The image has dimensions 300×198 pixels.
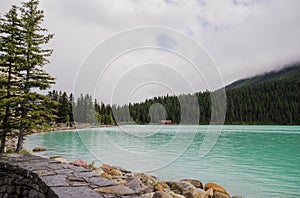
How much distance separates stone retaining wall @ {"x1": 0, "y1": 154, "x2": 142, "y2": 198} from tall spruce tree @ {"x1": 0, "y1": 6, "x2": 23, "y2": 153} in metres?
3.45

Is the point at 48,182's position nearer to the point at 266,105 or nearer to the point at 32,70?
the point at 32,70

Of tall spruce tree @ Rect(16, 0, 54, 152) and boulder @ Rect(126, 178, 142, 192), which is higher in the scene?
tall spruce tree @ Rect(16, 0, 54, 152)

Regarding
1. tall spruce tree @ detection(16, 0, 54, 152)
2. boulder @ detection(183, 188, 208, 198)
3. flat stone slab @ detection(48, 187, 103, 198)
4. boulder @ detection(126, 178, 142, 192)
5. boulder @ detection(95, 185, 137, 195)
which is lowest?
boulder @ detection(183, 188, 208, 198)

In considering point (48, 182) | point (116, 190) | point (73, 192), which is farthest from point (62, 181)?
point (116, 190)

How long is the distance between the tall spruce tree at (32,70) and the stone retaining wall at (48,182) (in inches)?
129

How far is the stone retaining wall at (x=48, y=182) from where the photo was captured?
93.7 inches

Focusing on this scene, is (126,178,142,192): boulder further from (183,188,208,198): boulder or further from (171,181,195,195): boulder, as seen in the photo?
(183,188,208,198): boulder

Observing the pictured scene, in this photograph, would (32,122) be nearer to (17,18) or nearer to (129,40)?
(17,18)

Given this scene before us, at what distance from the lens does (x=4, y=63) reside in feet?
22.5

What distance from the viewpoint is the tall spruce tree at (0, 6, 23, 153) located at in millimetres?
6832

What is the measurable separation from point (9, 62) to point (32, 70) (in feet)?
2.36

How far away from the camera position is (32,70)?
23.7 feet

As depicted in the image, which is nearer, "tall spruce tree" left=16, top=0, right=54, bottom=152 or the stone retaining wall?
the stone retaining wall

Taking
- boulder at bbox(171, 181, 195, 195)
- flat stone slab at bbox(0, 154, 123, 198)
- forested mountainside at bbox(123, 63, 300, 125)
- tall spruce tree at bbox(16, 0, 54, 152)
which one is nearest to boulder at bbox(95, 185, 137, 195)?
flat stone slab at bbox(0, 154, 123, 198)
